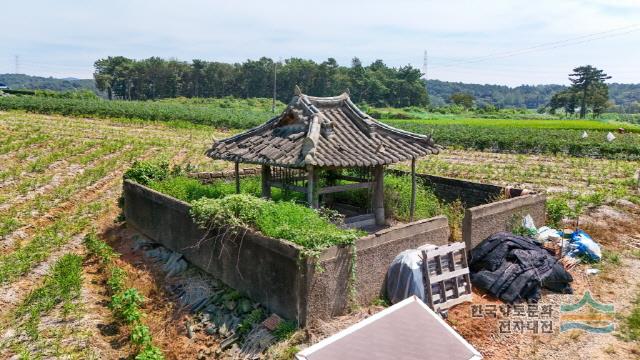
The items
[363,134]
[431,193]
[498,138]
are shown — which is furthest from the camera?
[498,138]

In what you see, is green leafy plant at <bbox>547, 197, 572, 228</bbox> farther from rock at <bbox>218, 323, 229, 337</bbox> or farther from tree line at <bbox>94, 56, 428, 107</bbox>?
tree line at <bbox>94, 56, 428, 107</bbox>

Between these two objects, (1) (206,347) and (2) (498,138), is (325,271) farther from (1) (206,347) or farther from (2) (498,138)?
(2) (498,138)

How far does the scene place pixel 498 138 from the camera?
34.0 metres

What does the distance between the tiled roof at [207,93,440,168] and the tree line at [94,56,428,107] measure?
3285 inches

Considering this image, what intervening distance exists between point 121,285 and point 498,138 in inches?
1177

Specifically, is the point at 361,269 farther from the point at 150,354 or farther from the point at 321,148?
the point at 150,354

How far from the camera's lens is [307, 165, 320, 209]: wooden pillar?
30.9 feet

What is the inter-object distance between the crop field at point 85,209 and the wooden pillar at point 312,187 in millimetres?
3273

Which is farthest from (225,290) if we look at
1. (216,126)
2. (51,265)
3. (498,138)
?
(216,126)

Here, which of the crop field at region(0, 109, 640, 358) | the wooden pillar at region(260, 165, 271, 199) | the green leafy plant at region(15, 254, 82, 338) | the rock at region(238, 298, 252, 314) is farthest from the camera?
the wooden pillar at region(260, 165, 271, 199)

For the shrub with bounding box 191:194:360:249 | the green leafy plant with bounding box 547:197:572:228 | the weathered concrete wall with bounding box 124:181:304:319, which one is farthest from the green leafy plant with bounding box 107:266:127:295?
the green leafy plant with bounding box 547:197:572:228

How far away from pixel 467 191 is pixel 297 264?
723 cm

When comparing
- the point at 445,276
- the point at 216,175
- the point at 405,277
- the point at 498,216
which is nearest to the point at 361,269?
the point at 405,277

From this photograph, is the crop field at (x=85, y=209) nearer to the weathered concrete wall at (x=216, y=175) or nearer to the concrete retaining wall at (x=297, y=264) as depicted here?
the concrete retaining wall at (x=297, y=264)
